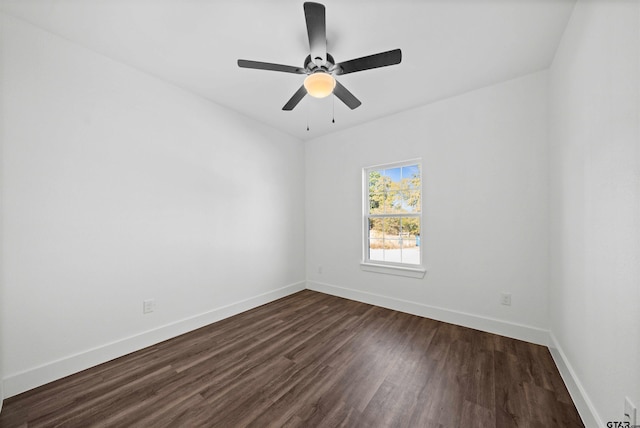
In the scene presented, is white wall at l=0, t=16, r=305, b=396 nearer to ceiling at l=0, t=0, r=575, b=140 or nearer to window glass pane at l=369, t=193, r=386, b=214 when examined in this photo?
ceiling at l=0, t=0, r=575, b=140

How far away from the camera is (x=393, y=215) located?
11.4ft

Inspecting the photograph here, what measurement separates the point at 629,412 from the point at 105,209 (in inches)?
140

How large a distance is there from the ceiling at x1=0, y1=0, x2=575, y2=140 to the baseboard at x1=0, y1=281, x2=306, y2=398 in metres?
2.59

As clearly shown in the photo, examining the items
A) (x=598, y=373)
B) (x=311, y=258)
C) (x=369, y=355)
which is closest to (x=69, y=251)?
(x=369, y=355)

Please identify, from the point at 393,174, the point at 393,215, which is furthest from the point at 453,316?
the point at 393,174

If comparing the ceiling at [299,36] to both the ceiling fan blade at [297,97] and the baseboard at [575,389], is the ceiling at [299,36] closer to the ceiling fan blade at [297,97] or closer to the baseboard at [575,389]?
the ceiling fan blade at [297,97]

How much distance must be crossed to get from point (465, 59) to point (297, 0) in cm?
161

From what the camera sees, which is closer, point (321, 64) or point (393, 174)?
point (321, 64)

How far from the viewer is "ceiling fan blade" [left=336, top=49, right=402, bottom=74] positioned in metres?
1.65

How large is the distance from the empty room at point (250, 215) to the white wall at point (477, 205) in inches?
0.9

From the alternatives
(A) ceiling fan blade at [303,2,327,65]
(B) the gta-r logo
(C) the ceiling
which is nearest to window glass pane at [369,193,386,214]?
(C) the ceiling

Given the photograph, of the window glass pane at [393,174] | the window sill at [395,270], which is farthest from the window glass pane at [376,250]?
the window glass pane at [393,174]

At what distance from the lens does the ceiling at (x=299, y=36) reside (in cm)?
167

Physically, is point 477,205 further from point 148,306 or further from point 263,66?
point 148,306
